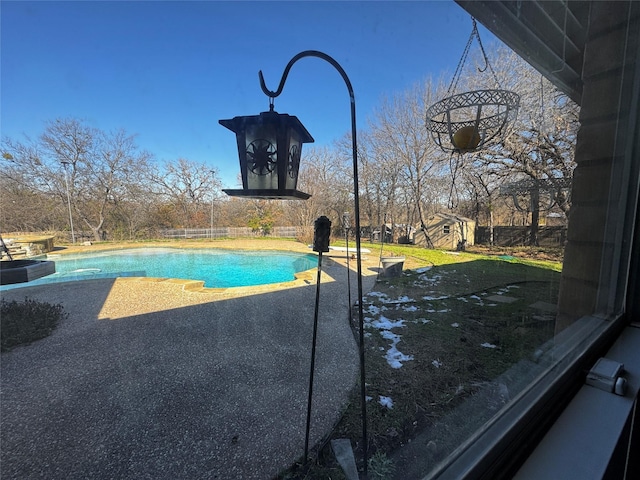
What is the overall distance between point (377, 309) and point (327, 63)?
1.92 meters

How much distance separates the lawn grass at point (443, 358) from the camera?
60 centimetres

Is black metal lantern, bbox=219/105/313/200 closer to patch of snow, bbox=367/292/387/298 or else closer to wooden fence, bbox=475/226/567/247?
wooden fence, bbox=475/226/567/247

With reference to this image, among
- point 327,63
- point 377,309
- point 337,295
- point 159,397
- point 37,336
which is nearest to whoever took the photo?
point 327,63

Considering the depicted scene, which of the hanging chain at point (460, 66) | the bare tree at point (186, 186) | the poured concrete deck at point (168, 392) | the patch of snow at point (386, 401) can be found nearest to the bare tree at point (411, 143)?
the hanging chain at point (460, 66)

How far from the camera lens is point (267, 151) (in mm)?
579

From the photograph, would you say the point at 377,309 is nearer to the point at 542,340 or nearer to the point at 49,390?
the point at 542,340

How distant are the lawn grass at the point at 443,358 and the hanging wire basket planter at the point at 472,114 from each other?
0.56 meters

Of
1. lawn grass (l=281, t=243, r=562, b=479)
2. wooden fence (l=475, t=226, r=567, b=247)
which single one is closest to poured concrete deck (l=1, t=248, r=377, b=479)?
lawn grass (l=281, t=243, r=562, b=479)

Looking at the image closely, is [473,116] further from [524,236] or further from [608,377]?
[608,377]

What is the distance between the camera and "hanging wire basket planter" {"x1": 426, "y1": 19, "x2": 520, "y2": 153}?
96 centimetres

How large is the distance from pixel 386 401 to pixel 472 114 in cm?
123

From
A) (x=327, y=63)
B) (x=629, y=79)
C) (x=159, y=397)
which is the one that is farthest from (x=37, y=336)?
(x=629, y=79)

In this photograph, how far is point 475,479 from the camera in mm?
259

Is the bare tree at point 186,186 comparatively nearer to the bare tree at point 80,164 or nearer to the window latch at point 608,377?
the bare tree at point 80,164
